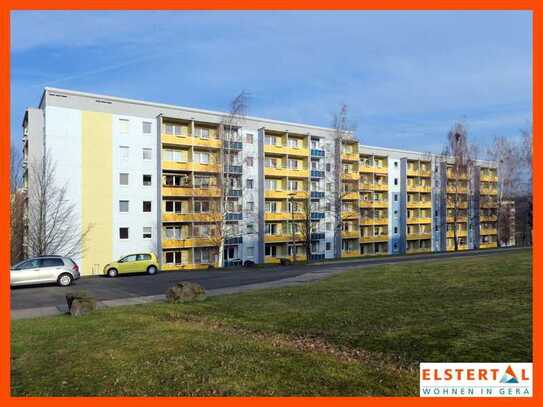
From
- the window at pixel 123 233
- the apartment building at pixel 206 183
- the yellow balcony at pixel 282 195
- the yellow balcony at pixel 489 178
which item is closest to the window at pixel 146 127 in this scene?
the apartment building at pixel 206 183

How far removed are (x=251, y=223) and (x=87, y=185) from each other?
758 inches

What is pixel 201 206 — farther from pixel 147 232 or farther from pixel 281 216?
pixel 281 216

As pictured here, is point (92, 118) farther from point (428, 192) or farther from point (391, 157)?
point (428, 192)

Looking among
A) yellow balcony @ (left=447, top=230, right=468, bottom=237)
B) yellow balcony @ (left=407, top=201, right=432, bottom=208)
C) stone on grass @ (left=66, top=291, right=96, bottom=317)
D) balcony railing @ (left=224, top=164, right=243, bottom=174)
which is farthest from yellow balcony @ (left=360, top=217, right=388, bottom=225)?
stone on grass @ (left=66, top=291, right=96, bottom=317)

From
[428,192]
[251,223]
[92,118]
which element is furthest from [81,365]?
[428,192]

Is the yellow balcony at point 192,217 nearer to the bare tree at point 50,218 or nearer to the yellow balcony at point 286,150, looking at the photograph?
the bare tree at point 50,218

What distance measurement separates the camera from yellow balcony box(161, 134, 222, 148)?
42472 millimetres

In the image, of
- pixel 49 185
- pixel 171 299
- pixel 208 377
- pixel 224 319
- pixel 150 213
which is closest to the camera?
pixel 208 377

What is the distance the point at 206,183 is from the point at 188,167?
2.57 metres

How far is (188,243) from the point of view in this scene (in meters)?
43.0

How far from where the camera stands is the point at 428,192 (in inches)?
2842

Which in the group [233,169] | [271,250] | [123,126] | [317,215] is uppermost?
[123,126]

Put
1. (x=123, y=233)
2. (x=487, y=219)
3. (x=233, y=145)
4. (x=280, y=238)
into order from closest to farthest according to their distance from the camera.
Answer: (x=123, y=233)
(x=233, y=145)
(x=280, y=238)
(x=487, y=219)

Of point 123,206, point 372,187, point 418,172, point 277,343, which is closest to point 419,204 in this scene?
point 418,172
